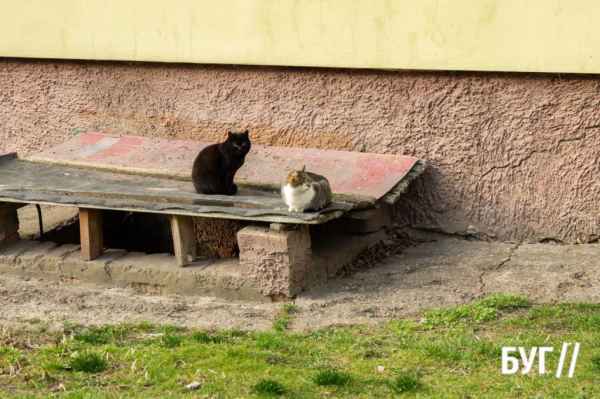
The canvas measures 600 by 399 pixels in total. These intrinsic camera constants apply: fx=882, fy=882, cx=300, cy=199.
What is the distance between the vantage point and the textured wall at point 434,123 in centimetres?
788

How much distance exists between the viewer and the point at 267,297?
7.19 m

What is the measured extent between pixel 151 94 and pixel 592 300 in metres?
5.21

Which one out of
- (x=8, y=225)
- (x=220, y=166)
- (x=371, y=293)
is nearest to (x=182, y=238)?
(x=220, y=166)

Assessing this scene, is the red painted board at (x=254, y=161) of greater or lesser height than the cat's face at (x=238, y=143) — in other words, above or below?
below

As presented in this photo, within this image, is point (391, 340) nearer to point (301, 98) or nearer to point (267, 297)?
point (267, 297)

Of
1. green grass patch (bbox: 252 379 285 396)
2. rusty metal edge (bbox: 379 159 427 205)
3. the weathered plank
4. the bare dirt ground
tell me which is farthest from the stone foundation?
green grass patch (bbox: 252 379 285 396)

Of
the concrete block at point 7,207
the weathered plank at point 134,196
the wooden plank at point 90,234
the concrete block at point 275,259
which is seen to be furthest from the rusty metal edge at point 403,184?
the concrete block at point 7,207

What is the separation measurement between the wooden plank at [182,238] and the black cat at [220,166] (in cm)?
35

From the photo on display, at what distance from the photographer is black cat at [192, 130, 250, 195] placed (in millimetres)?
7738

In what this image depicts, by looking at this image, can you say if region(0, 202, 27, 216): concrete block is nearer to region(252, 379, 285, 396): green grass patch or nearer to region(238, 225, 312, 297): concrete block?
region(238, 225, 312, 297): concrete block

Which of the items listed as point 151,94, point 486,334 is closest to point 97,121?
point 151,94

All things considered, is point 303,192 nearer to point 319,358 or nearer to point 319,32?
point 319,358

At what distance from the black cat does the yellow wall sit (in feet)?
4.42

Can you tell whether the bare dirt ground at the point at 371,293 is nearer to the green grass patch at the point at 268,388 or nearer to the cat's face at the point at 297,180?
the cat's face at the point at 297,180
